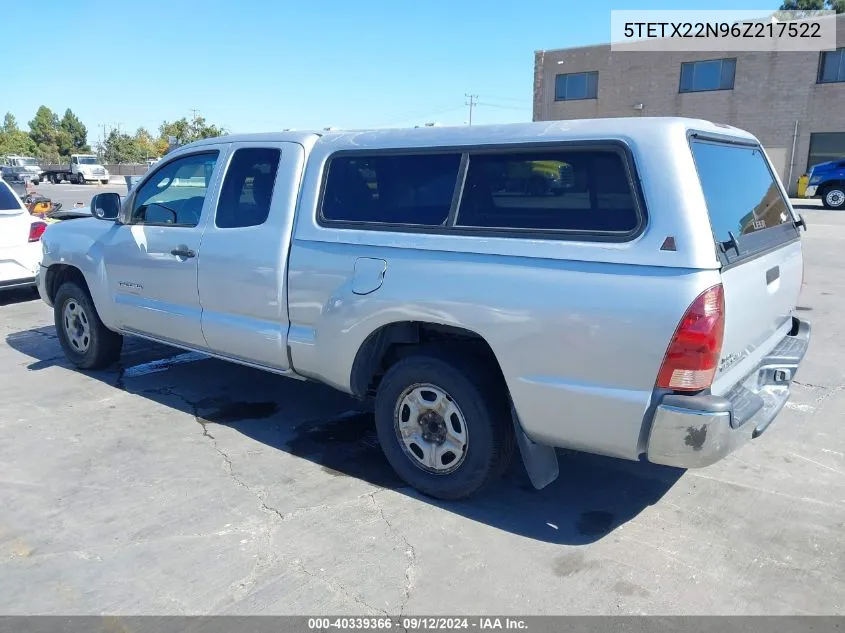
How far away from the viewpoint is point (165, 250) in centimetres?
498

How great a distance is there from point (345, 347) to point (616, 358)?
64.3 inches

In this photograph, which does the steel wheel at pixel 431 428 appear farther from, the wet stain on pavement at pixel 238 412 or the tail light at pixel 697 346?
the wet stain on pavement at pixel 238 412

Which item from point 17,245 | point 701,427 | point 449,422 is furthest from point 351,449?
point 17,245

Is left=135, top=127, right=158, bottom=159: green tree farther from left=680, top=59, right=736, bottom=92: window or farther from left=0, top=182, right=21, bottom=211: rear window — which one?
left=0, top=182, right=21, bottom=211: rear window

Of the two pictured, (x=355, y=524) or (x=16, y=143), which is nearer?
(x=355, y=524)

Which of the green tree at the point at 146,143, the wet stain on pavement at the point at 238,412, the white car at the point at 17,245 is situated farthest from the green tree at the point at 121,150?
the wet stain on pavement at the point at 238,412

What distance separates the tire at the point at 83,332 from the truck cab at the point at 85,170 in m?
48.7

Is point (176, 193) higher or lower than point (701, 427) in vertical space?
higher

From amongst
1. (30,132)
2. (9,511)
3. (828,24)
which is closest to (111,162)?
(30,132)

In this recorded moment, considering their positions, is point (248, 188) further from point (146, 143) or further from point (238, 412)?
point (146, 143)

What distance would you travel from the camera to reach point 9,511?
12.1ft

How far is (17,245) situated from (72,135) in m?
92.8

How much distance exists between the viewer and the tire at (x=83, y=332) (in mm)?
5852

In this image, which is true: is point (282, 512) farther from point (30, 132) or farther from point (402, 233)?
point (30, 132)
